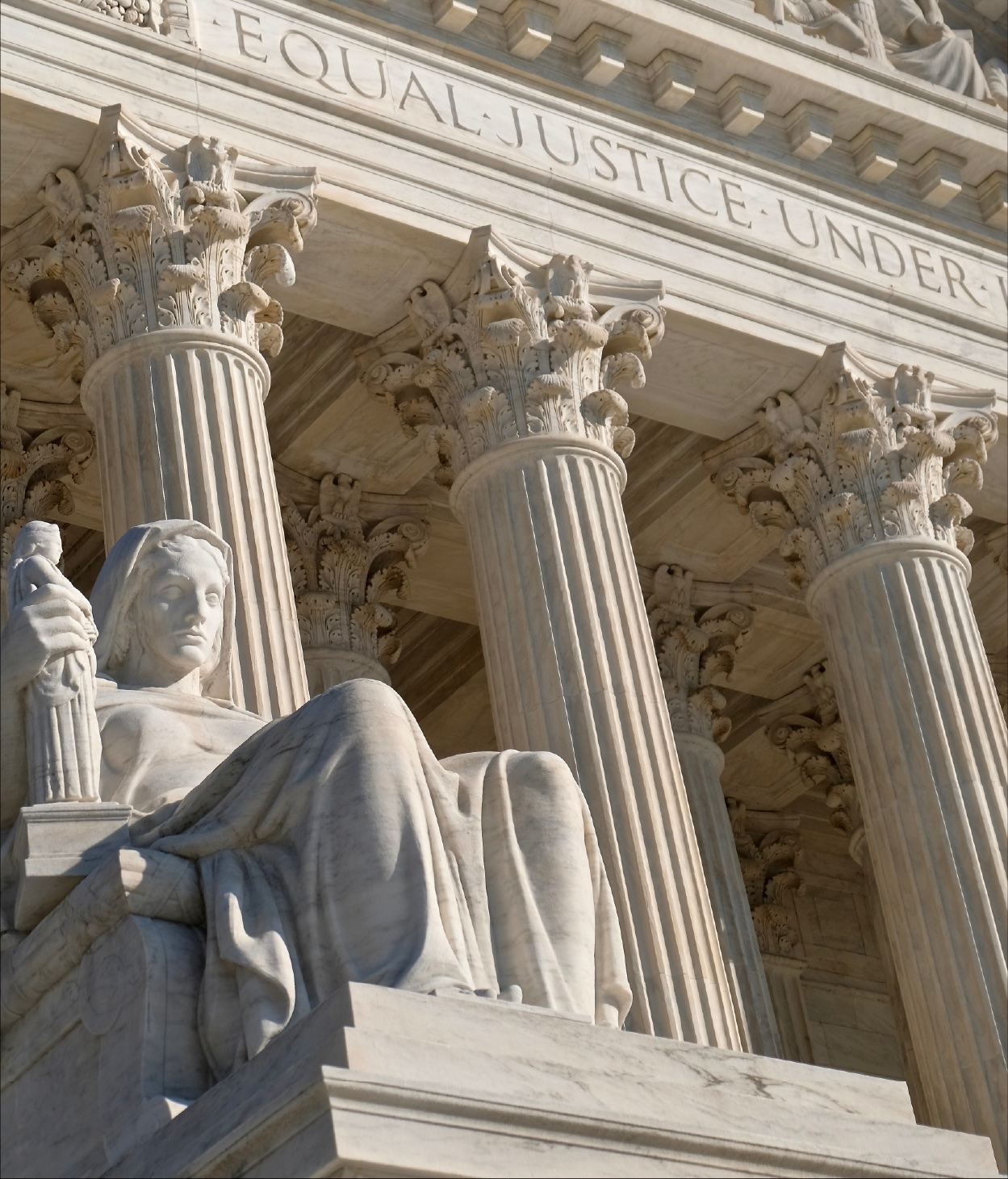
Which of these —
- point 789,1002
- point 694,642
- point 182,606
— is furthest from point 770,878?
point 182,606

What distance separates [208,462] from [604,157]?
5.52 metres

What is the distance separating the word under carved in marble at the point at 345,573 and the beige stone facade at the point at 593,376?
1.6 inches

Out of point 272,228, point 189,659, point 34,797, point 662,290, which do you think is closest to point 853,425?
point 662,290

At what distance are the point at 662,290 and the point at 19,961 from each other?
37.9ft

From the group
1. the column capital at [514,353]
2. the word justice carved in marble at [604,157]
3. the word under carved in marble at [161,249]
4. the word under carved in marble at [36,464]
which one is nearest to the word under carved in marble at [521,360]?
the column capital at [514,353]

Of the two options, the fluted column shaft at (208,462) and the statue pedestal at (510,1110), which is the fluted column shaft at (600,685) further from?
the statue pedestal at (510,1110)

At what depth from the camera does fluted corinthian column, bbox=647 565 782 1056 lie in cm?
2148

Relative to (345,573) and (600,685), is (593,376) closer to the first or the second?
(600,685)

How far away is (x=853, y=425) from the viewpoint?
62.5 ft

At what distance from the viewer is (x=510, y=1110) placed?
6.13m

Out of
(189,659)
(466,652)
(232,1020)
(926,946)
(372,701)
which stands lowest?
(232,1020)

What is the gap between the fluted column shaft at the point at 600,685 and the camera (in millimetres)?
14930

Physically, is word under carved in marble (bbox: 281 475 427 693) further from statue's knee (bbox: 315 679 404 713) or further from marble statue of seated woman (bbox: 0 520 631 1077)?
statue's knee (bbox: 315 679 404 713)

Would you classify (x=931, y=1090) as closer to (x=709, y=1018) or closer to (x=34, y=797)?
(x=709, y=1018)
